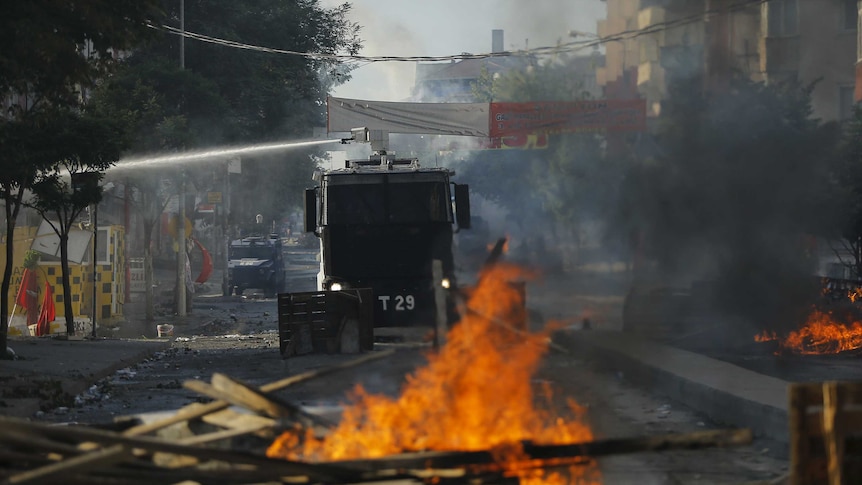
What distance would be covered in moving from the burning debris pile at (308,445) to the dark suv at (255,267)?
1490 inches

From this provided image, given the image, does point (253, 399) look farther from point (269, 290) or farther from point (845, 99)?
point (269, 290)

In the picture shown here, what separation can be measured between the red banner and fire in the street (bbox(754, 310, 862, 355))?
4.66 m

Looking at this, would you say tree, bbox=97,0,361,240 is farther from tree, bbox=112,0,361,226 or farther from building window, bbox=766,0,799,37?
building window, bbox=766,0,799,37

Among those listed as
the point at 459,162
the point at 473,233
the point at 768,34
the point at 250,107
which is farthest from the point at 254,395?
the point at 459,162

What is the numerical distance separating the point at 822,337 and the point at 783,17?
63.4ft

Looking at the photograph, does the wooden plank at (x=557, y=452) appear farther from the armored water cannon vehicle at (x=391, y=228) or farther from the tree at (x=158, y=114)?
the tree at (x=158, y=114)

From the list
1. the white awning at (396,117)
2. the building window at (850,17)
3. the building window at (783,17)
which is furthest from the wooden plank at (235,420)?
the building window at (850,17)

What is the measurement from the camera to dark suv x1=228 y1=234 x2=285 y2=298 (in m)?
44.8

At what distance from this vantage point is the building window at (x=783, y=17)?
31894mm

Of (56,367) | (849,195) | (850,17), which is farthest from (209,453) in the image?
(850,17)

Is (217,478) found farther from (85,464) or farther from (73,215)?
(73,215)

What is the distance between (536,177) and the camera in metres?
49.2

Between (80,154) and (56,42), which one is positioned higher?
(56,42)

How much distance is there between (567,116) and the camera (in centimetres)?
2483
